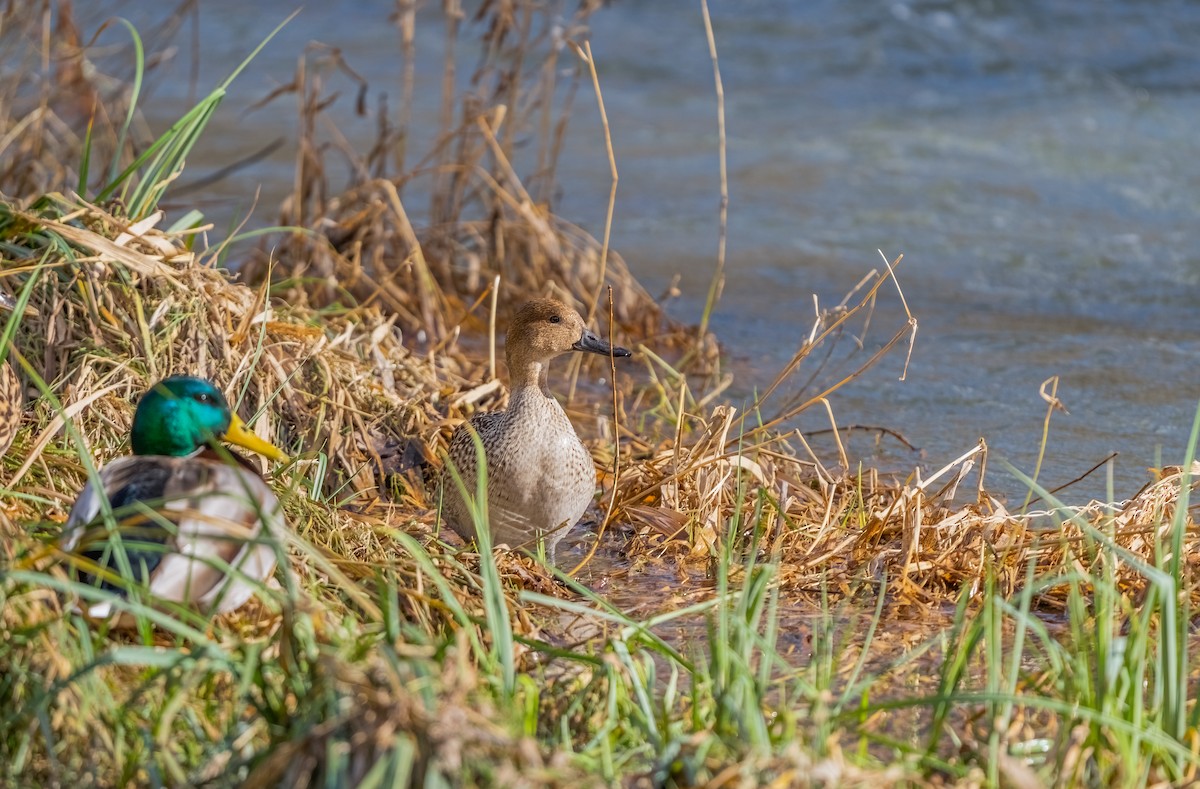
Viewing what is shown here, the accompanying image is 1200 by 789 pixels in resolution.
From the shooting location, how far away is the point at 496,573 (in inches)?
97.9

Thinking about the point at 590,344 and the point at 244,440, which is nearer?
the point at 244,440

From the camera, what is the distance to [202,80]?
11.7 metres

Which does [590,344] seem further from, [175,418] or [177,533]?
[177,533]

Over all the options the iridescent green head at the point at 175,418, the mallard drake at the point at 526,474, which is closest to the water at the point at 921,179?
the mallard drake at the point at 526,474

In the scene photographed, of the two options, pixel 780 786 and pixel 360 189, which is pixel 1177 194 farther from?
pixel 780 786

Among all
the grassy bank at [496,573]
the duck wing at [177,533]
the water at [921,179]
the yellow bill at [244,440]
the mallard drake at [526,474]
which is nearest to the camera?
the grassy bank at [496,573]

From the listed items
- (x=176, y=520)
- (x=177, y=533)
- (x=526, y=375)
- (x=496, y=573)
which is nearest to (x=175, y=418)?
(x=176, y=520)

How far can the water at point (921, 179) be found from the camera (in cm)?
569

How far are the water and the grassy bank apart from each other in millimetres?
629

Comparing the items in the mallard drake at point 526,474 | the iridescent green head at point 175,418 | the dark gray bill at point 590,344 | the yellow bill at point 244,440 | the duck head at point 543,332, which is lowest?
the mallard drake at point 526,474

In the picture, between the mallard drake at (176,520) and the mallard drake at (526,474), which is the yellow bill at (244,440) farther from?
the mallard drake at (526,474)

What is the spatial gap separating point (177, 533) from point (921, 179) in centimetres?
754

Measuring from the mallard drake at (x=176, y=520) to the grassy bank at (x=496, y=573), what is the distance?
2.8 inches

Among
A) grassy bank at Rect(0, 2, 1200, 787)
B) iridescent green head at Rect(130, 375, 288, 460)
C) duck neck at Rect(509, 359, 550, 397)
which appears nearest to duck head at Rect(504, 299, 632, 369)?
duck neck at Rect(509, 359, 550, 397)
